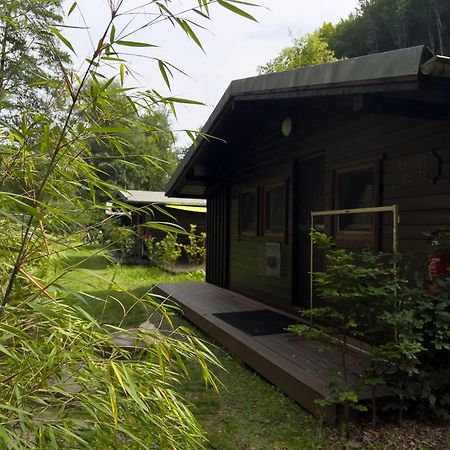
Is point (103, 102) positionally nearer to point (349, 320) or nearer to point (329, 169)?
point (349, 320)

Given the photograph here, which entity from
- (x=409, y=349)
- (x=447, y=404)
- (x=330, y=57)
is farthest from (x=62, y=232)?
(x=330, y=57)

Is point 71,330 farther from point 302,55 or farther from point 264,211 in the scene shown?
point 302,55

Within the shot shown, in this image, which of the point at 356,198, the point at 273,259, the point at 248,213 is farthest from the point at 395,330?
the point at 248,213

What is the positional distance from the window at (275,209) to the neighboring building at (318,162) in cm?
2

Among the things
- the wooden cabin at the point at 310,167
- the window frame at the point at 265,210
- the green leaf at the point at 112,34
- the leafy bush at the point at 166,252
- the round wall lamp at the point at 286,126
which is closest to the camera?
the green leaf at the point at 112,34

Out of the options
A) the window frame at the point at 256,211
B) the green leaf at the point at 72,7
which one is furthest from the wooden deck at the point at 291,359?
the window frame at the point at 256,211

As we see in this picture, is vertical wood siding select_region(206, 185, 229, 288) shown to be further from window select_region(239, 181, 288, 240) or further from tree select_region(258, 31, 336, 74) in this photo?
tree select_region(258, 31, 336, 74)

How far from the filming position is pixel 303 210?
544cm

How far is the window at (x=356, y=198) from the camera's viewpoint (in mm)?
4105

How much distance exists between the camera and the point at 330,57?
27094 millimetres

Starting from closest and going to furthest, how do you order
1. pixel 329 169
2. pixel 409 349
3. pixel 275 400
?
pixel 409 349, pixel 275 400, pixel 329 169

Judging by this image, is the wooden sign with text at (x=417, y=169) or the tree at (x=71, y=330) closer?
the tree at (x=71, y=330)

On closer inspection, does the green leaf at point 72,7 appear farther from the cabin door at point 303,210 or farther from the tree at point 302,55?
the tree at point 302,55

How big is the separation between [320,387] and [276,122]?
3996 millimetres
